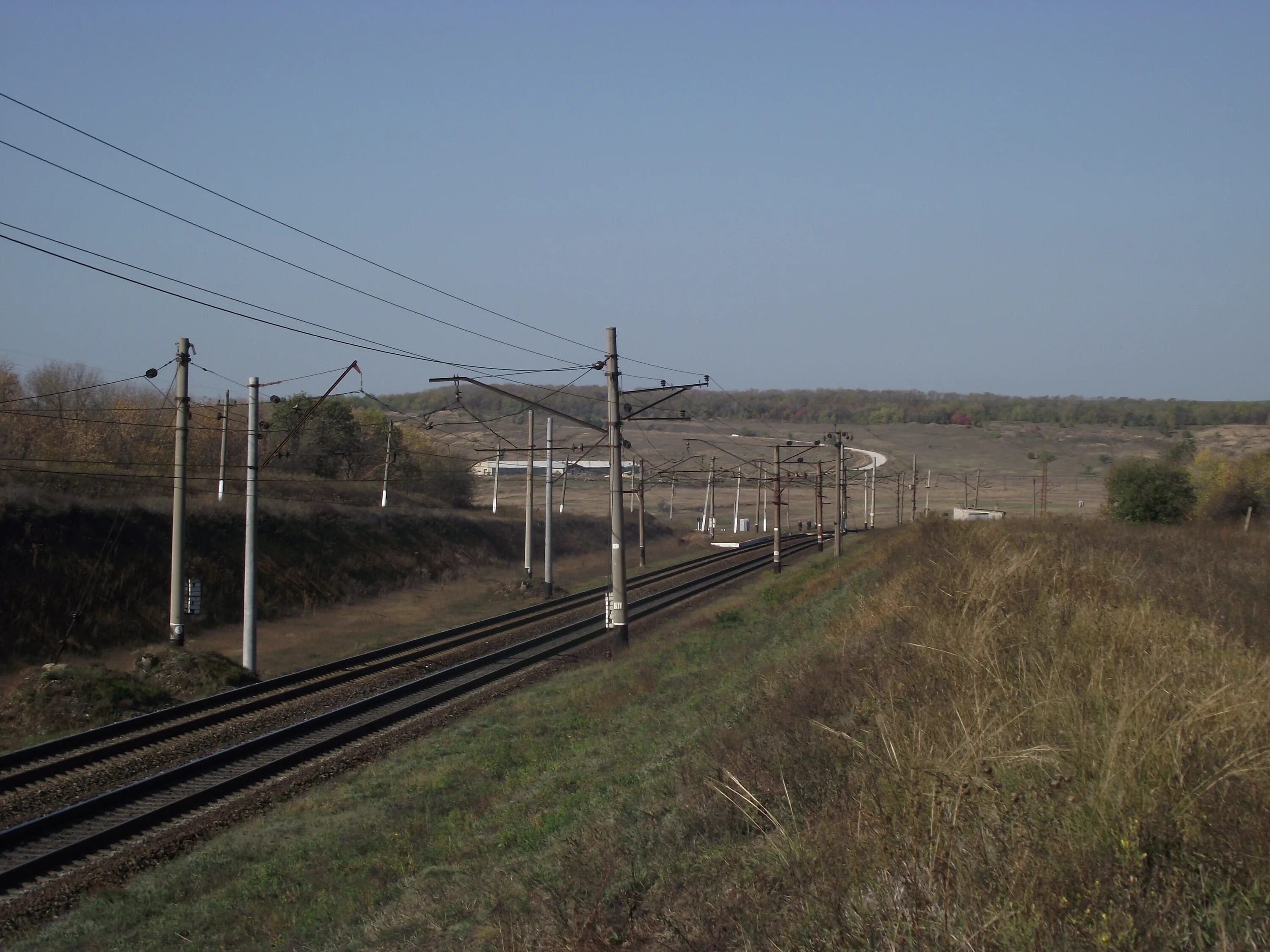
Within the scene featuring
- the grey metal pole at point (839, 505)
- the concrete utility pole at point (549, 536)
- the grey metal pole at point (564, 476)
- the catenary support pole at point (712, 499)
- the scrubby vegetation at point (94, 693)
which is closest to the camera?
the scrubby vegetation at point (94, 693)

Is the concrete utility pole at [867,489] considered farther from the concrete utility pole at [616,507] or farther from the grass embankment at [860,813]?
the grass embankment at [860,813]

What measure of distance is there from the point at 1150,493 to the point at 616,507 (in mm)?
41485

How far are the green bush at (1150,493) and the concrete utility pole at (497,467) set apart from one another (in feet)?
111

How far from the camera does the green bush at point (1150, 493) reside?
178 ft

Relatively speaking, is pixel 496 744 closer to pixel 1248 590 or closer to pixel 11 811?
pixel 11 811

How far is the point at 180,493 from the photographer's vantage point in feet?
75.8

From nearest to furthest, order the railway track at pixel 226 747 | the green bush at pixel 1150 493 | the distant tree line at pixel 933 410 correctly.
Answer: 1. the railway track at pixel 226 747
2. the green bush at pixel 1150 493
3. the distant tree line at pixel 933 410

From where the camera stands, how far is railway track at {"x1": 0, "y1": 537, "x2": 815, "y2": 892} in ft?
36.8

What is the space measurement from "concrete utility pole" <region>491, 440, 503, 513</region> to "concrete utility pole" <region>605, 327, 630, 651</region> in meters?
8.04

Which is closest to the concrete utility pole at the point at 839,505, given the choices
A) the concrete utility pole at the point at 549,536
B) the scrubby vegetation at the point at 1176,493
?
the concrete utility pole at the point at 549,536

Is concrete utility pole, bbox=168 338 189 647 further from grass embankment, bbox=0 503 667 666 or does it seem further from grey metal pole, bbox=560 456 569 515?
grey metal pole, bbox=560 456 569 515

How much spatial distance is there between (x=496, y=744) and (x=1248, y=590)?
11.9 metres

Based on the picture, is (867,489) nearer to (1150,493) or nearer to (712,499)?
(712,499)

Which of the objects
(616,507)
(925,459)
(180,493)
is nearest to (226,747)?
(180,493)
